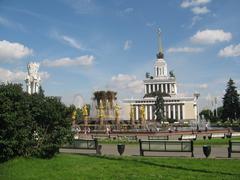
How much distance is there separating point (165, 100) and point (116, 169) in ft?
504

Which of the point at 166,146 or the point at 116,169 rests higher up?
the point at 166,146

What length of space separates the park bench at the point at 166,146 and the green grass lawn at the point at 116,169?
2927mm

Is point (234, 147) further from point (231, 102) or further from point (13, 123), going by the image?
point (231, 102)

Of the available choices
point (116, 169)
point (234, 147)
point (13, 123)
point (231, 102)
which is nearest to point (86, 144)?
point (13, 123)

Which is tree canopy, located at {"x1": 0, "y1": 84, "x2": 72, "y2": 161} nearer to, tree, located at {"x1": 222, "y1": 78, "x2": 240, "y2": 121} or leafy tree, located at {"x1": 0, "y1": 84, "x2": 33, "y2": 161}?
leafy tree, located at {"x1": 0, "y1": 84, "x2": 33, "y2": 161}

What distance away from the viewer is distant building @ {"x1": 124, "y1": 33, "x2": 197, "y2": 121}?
166m

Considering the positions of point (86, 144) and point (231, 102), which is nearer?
point (86, 144)

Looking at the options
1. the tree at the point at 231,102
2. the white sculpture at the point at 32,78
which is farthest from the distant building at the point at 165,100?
the white sculpture at the point at 32,78

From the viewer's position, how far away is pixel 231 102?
281 ft

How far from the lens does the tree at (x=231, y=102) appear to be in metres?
85.4

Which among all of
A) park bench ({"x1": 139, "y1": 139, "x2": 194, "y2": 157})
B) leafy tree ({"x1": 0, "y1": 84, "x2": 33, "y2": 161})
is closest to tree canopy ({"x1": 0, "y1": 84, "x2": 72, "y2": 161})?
leafy tree ({"x1": 0, "y1": 84, "x2": 33, "y2": 161})

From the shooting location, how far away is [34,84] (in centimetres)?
5778

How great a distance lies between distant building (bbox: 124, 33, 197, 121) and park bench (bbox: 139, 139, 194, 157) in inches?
5342

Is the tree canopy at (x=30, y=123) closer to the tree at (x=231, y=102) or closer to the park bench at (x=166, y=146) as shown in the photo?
the park bench at (x=166, y=146)
